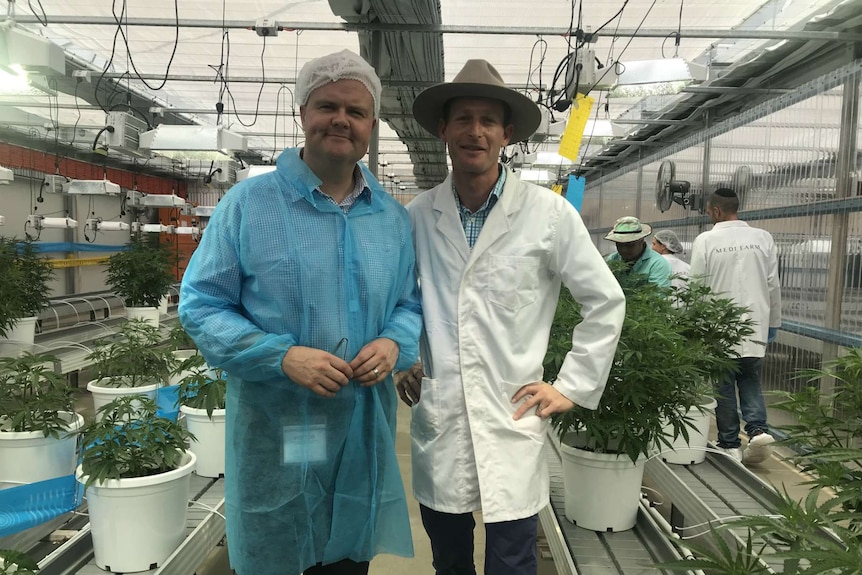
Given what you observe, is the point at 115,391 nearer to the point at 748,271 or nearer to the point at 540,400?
the point at 540,400

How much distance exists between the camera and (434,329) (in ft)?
4.79

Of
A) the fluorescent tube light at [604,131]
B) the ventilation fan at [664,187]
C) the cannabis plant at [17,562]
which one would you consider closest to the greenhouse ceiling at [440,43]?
the fluorescent tube light at [604,131]

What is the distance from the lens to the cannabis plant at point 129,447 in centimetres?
183

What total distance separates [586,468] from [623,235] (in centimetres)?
149

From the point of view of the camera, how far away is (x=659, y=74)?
2.91 metres

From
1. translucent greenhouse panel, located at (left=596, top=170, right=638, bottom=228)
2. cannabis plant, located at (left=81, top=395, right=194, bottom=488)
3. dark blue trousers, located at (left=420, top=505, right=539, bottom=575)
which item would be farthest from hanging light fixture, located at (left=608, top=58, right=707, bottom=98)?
translucent greenhouse panel, located at (left=596, top=170, right=638, bottom=228)

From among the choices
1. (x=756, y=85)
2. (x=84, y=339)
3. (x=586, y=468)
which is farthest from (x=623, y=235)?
(x=84, y=339)

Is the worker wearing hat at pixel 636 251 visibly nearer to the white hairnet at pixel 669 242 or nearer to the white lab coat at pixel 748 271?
the white lab coat at pixel 748 271

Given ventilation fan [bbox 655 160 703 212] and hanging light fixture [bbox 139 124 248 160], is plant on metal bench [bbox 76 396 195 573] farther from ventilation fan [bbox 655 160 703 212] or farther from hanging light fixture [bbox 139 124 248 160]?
ventilation fan [bbox 655 160 703 212]

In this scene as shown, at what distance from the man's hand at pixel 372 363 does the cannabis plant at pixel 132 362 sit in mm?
2321

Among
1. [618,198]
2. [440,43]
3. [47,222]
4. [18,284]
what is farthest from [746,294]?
[47,222]

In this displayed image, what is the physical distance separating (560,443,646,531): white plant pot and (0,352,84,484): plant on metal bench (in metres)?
1.89

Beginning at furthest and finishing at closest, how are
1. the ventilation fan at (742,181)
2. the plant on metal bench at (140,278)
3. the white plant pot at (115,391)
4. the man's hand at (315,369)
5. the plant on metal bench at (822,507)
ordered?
the plant on metal bench at (140,278) < the ventilation fan at (742,181) < the white plant pot at (115,391) < the man's hand at (315,369) < the plant on metal bench at (822,507)

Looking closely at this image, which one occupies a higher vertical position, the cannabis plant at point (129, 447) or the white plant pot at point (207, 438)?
the cannabis plant at point (129, 447)
